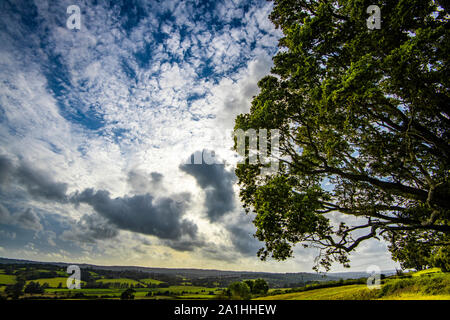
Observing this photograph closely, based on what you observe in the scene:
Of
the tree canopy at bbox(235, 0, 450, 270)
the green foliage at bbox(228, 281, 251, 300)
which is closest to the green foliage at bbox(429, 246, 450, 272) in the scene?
the tree canopy at bbox(235, 0, 450, 270)

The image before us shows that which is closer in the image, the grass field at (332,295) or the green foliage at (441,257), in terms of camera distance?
the grass field at (332,295)

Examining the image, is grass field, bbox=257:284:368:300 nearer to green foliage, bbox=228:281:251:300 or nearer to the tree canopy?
the tree canopy

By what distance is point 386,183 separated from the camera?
11586mm

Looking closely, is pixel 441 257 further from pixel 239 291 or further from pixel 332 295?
pixel 239 291

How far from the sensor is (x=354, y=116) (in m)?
9.67

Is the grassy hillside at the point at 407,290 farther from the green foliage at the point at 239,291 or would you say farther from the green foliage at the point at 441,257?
the green foliage at the point at 239,291

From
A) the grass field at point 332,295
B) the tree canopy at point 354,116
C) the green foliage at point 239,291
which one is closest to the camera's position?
the green foliage at point 239,291

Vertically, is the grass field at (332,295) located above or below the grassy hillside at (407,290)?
below

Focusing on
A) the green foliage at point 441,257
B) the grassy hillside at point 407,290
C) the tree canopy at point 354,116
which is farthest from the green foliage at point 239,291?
the green foliage at point 441,257

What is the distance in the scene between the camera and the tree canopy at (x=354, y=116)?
26.4 feet

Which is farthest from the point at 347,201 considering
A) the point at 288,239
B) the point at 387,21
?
the point at 387,21

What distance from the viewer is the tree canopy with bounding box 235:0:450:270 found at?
8.05 meters

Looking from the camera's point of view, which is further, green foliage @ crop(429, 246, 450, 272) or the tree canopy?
green foliage @ crop(429, 246, 450, 272)
